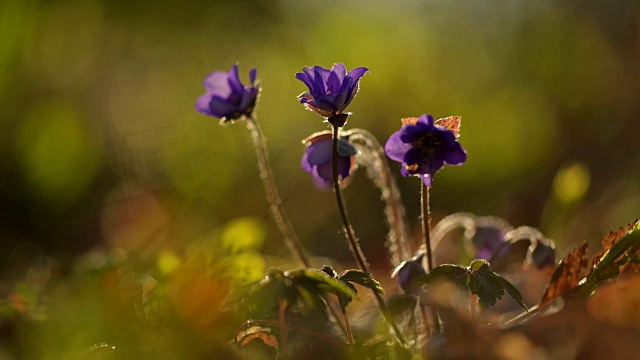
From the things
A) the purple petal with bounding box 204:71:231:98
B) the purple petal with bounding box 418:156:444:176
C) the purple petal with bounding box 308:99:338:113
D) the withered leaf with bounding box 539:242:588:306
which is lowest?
the withered leaf with bounding box 539:242:588:306

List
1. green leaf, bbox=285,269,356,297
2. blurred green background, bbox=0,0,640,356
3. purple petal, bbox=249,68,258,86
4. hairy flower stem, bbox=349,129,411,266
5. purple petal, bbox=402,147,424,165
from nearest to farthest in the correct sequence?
green leaf, bbox=285,269,356,297, purple petal, bbox=402,147,424,165, purple petal, bbox=249,68,258,86, hairy flower stem, bbox=349,129,411,266, blurred green background, bbox=0,0,640,356

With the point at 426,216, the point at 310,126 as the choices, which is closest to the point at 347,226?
the point at 426,216

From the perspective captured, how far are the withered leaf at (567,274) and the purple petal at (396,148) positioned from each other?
0.47m

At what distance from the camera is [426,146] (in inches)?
70.6

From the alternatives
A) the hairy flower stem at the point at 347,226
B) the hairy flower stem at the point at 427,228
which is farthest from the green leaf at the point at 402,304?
the hairy flower stem at the point at 427,228

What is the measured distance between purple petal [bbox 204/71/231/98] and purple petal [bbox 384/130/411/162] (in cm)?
51

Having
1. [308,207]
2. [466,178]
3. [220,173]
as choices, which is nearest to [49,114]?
[220,173]

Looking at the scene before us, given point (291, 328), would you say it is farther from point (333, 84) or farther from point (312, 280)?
point (333, 84)

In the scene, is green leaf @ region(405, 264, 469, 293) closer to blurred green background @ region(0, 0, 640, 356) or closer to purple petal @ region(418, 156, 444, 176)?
purple petal @ region(418, 156, 444, 176)

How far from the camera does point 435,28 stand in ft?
32.5

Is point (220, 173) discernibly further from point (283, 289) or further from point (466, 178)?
point (283, 289)

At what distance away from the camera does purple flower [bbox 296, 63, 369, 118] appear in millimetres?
1820

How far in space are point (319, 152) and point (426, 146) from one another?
14.8 inches

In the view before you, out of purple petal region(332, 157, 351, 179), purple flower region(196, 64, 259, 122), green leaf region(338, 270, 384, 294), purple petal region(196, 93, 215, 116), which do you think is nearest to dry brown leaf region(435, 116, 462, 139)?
purple petal region(332, 157, 351, 179)
